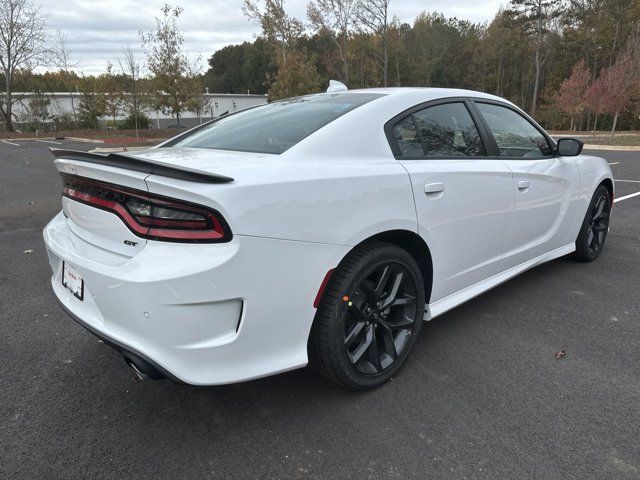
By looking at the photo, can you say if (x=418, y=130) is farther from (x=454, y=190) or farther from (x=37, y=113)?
(x=37, y=113)

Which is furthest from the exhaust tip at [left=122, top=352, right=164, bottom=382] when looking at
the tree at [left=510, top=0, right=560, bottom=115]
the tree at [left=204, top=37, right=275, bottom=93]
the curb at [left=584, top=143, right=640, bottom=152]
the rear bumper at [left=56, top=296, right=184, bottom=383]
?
the tree at [left=204, top=37, right=275, bottom=93]

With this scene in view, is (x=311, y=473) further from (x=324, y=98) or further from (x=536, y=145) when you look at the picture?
(x=536, y=145)

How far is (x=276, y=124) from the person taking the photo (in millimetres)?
2613

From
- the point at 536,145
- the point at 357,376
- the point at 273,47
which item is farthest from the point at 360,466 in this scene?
the point at 273,47

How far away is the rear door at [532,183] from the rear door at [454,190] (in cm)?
16

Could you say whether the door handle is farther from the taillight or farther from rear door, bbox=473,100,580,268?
the taillight

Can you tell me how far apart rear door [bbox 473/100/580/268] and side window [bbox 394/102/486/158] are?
20 centimetres

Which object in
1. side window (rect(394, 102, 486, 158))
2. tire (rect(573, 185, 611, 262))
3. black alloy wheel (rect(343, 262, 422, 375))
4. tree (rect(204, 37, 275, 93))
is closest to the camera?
black alloy wheel (rect(343, 262, 422, 375))

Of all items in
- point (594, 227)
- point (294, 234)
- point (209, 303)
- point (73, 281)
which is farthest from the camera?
point (594, 227)

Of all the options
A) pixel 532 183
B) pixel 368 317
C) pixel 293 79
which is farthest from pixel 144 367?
pixel 293 79

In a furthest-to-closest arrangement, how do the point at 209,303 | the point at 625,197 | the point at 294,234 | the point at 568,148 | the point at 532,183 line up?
the point at 625,197, the point at 568,148, the point at 532,183, the point at 294,234, the point at 209,303

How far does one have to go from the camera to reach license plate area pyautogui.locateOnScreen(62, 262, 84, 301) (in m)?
2.06

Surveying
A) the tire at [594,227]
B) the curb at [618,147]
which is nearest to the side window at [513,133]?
the tire at [594,227]

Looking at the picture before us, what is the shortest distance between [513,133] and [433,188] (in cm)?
135
